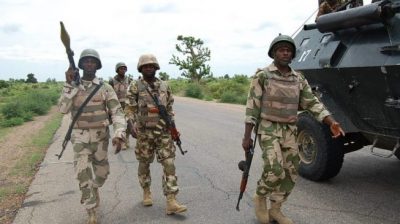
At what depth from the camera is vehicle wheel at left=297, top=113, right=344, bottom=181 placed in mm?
5656

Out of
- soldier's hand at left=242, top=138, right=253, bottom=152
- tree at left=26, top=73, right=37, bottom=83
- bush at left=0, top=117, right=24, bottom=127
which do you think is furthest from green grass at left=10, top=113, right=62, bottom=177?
tree at left=26, top=73, right=37, bottom=83

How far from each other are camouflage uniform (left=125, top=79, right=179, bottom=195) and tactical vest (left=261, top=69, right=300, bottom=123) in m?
1.14

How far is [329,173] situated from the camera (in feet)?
18.8

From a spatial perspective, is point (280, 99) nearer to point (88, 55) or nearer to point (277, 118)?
point (277, 118)

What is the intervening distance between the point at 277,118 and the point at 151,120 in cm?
134

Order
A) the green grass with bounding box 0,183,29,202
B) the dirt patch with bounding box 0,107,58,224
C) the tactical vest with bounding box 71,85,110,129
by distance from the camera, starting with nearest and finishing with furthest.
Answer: the tactical vest with bounding box 71,85,110,129 → the dirt patch with bounding box 0,107,58,224 → the green grass with bounding box 0,183,29,202

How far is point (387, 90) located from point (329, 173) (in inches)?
54.8

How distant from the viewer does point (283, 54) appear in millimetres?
4227

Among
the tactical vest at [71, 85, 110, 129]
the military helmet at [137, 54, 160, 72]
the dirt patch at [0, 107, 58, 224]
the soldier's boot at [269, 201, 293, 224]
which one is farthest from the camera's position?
the dirt patch at [0, 107, 58, 224]

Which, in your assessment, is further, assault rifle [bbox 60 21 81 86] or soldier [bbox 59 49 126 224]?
soldier [bbox 59 49 126 224]

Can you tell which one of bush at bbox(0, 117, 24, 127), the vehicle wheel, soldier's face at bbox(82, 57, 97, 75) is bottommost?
bush at bbox(0, 117, 24, 127)

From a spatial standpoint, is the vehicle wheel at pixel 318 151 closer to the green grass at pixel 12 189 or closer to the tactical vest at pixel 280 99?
the tactical vest at pixel 280 99

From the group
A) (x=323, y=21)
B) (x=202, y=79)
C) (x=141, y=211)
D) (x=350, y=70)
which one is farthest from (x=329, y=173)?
(x=202, y=79)

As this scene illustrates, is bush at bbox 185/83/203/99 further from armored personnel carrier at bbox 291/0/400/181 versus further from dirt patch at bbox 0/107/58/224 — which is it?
armored personnel carrier at bbox 291/0/400/181
